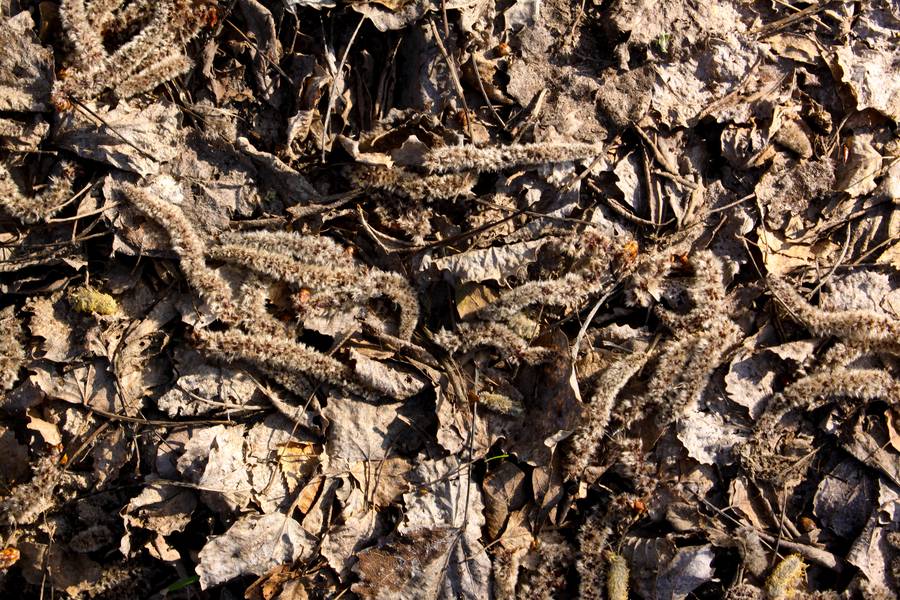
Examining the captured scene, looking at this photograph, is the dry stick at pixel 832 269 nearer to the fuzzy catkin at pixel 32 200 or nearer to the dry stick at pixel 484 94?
the dry stick at pixel 484 94

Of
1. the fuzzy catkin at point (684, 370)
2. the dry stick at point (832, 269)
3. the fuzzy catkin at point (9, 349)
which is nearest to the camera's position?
the fuzzy catkin at point (9, 349)

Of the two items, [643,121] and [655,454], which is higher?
[643,121]

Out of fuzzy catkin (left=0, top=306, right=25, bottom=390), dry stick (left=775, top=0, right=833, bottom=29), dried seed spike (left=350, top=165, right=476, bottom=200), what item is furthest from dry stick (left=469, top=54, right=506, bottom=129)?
fuzzy catkin (left=0, top=306, right=25, bottom=390)

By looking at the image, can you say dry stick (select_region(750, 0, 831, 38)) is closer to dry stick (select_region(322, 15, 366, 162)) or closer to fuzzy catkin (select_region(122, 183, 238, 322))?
dry stick (select_region(322, 15, 366, 162))

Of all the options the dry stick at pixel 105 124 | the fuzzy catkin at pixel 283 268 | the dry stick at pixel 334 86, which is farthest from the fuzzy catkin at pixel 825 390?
the dry stick at pixel 105 124

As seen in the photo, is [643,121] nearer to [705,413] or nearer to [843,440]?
[705,413]

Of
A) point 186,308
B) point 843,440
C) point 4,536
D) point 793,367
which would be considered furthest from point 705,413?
point 4,536

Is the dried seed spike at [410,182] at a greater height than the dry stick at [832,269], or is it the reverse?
the dried seed spike at [410,182]
